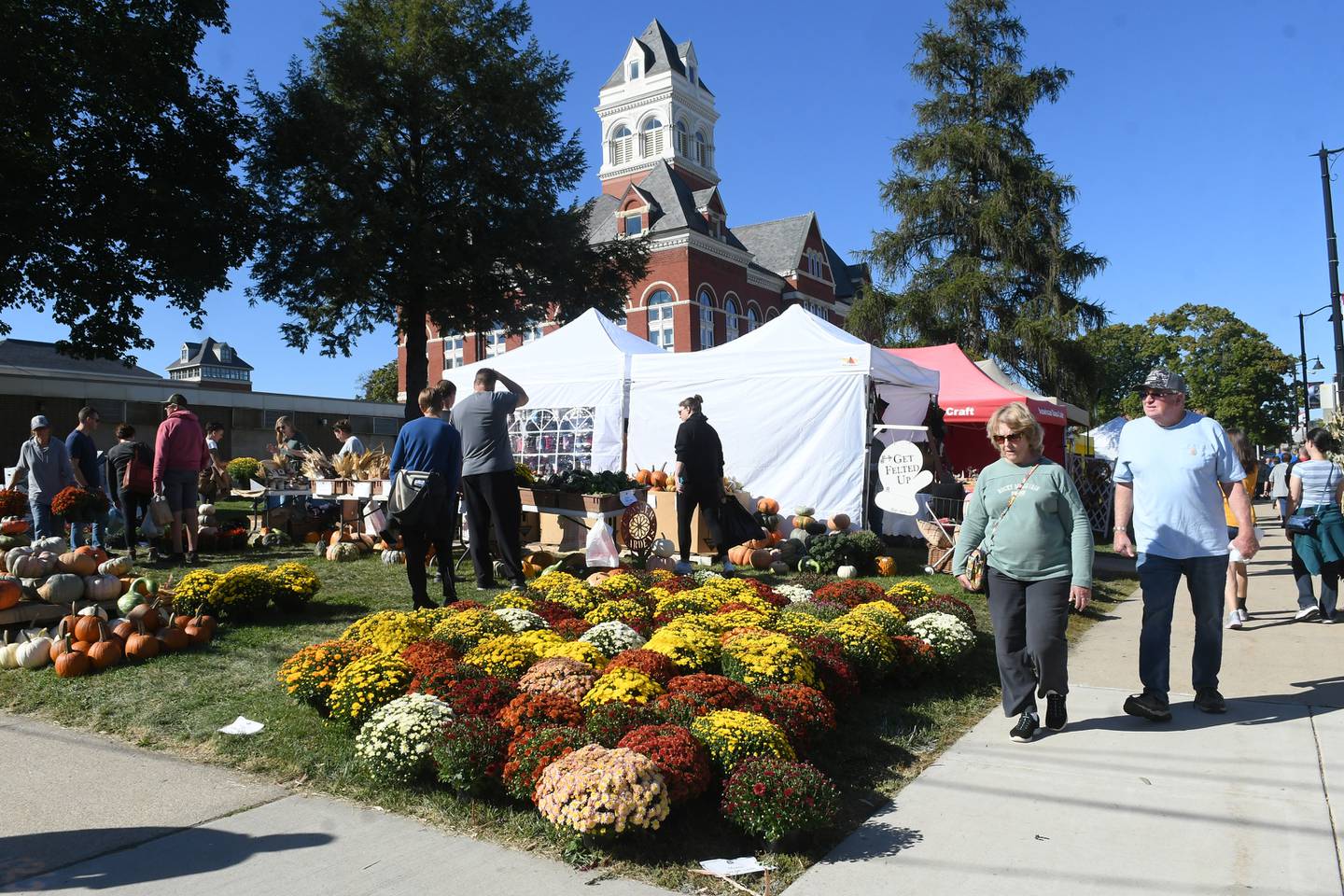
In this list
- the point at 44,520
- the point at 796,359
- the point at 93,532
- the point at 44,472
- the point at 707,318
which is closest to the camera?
the point at 44,472

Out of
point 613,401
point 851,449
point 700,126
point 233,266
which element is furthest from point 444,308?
point 700,126

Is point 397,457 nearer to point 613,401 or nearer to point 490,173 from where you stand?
point 613,401

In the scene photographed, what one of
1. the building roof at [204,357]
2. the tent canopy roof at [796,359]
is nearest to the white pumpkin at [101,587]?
the tent canopy roof at [796,359]

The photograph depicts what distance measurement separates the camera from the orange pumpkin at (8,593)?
562 cm

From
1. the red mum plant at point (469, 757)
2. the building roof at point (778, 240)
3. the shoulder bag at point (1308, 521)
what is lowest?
the red mum plant at point (469, 757)

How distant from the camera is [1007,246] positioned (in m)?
27.8

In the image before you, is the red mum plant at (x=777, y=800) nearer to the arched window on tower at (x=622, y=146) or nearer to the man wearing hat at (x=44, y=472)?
the man wearing hat at (x=44, y=472)

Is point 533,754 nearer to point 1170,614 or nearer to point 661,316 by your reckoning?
point 1170,614

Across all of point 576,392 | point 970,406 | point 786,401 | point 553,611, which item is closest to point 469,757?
point 553,611

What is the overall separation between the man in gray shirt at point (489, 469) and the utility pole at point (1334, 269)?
17.5 meters

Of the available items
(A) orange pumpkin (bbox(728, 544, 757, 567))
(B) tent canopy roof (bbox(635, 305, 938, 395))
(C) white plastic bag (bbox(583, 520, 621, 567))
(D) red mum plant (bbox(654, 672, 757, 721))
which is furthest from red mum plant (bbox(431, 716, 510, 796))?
(B) tent canopy roof (bbox(635, 305, 938, 395))

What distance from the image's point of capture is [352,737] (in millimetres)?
4062

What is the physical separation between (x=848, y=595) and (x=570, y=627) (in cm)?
204

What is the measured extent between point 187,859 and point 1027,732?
11.4ft
